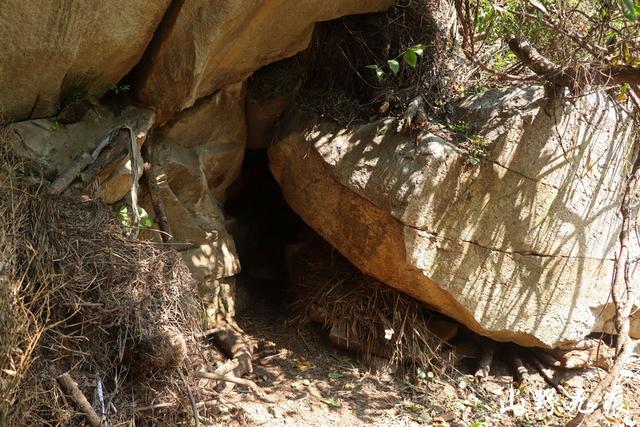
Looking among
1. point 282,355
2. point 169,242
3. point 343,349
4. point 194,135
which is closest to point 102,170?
point 169,242

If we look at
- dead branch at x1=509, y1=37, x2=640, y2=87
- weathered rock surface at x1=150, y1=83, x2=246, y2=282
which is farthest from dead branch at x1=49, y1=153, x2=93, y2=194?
dead branch at x1=509, y1=37, x2=640, y2=87

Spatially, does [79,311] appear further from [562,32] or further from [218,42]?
[562,32]

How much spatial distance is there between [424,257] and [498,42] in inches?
77.5

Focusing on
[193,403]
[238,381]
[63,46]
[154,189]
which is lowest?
[193,403]

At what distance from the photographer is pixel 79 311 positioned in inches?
125

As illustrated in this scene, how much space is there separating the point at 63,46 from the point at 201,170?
1.43 metres

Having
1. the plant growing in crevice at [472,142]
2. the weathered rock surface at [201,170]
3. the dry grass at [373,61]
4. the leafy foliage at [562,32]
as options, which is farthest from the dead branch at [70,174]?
the leafy foliage at [562,32]

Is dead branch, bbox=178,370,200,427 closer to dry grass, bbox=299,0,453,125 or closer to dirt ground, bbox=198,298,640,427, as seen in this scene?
dirt ground, bbox=198,298,640,427

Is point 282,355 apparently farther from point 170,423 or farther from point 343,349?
point 170,423

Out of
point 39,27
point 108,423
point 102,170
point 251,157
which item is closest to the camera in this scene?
point 108,423

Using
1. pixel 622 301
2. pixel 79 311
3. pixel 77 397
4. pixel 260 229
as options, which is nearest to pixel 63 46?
pixel 79 311

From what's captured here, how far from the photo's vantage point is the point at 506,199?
4238mm

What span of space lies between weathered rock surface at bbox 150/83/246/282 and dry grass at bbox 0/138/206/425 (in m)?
0.84

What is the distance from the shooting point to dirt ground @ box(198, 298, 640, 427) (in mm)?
4074
